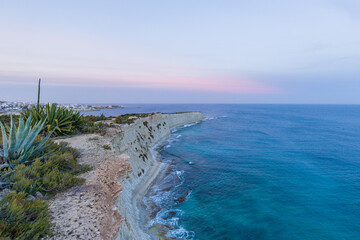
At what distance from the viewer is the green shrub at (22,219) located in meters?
3.30

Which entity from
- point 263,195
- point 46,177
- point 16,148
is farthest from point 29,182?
point 263,195

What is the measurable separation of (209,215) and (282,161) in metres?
14.6

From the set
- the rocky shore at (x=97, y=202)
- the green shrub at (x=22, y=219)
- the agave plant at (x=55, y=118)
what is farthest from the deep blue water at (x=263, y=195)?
the agave plant at (x=55, y=118)

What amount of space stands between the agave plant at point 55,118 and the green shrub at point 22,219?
25.0ft

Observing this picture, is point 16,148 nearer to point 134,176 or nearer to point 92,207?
point 92,207

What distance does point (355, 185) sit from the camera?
14805 millimetres

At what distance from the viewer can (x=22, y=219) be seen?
3678 millimetres

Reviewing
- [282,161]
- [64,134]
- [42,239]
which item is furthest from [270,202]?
[64,134]

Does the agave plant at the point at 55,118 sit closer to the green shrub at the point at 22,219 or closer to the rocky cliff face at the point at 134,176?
the rocky cliff face at the point at 134,176

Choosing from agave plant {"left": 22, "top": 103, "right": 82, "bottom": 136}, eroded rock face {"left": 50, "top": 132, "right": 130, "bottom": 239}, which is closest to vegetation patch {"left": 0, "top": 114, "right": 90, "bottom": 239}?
eroded rock face {"left": 50, "top": 132, "right": 130, "bottom": 239}

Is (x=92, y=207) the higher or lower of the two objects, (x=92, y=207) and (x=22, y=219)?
the lower

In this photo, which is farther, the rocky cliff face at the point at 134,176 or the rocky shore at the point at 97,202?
the rocky cliff face at the point at 134,176

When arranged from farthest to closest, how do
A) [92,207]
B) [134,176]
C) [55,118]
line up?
1. [134,176]
2. [55,118]
3. [92,207]

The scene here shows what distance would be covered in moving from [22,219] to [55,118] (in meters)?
9.30
